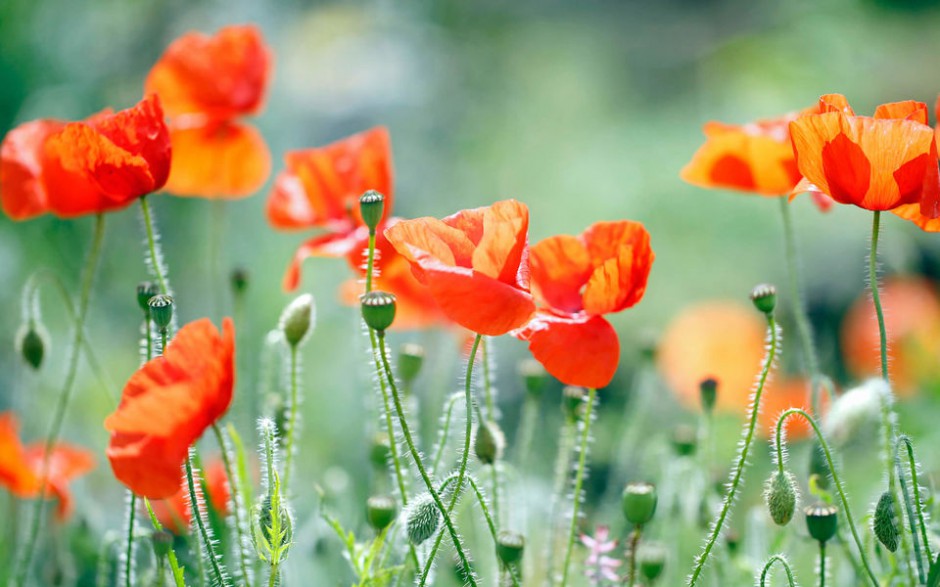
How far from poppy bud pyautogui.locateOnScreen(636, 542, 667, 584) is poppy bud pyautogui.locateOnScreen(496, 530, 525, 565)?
174 mm

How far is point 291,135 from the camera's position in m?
4.68

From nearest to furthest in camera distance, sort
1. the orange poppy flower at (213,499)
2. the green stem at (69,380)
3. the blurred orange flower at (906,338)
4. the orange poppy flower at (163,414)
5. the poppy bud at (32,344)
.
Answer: the orange poppy flower at (163,414)
the green stem at (69,380)
the poppy bud at (32,344)
the orange poppy flower at (213,499)
the blurred orange flower at (906,338)

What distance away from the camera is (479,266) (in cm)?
123

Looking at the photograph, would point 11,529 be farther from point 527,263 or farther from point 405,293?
point 527,263

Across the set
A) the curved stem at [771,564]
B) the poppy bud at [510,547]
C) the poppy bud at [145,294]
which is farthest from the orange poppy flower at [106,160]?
the curved stem at [771,564]

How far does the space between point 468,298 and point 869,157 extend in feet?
1.55

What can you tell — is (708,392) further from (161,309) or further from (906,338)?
(906,338)

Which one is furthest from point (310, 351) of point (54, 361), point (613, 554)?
point (613, 554)

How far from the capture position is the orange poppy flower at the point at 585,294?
4.22 feet

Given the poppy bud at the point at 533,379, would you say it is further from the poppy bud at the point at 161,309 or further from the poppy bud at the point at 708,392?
the poppy bud at the point at 161,309

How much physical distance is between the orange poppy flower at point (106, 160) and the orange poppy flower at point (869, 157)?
2.53 feet

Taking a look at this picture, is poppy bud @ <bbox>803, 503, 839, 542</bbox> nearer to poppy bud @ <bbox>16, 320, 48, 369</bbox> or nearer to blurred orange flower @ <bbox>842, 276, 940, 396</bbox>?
poppy bud @ <bbox>16, 320, 48, 369</bbox>

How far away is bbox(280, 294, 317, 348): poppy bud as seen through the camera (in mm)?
1481

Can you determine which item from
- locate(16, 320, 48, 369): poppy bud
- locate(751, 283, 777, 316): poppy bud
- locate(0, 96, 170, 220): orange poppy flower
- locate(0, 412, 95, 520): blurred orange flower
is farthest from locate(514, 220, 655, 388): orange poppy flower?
locate(0, 412, 95, 520): blurred orange flower
